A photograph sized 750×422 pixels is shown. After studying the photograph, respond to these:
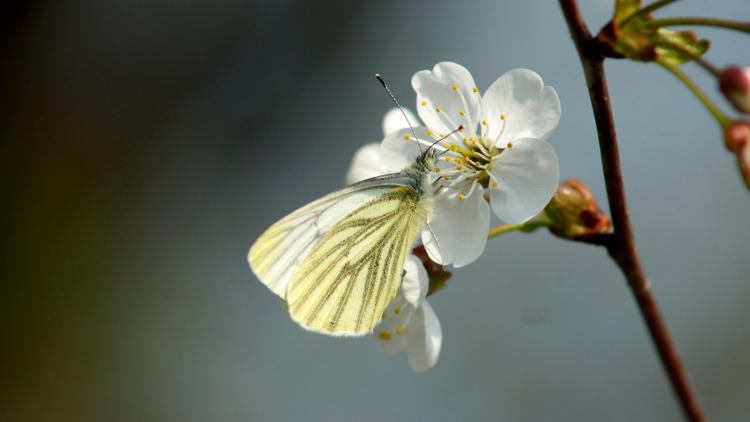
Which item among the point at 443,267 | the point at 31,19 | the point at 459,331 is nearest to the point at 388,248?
the point at 443,267

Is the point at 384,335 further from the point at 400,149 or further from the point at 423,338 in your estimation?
the point at 400,149

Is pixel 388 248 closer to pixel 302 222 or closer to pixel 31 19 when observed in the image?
pixel 302 222

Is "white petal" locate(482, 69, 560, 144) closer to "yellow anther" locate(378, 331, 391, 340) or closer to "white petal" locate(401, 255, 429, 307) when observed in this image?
"white petal" locate(401, 255, 429, 307)

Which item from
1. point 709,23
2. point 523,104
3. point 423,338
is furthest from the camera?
point 423,338

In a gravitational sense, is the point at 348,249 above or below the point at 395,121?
below

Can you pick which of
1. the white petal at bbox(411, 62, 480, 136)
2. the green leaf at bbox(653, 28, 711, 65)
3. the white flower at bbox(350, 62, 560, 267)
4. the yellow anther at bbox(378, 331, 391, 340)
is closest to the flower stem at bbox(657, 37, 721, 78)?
the green leaf at bbox(653, 28, 711, 65)

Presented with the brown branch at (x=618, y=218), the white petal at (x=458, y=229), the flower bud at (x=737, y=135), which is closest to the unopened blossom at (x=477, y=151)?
the white petal at (x=458, y=229)

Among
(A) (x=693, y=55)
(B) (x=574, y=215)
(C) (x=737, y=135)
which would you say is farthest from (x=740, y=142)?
(B) (x=574, y=215)
